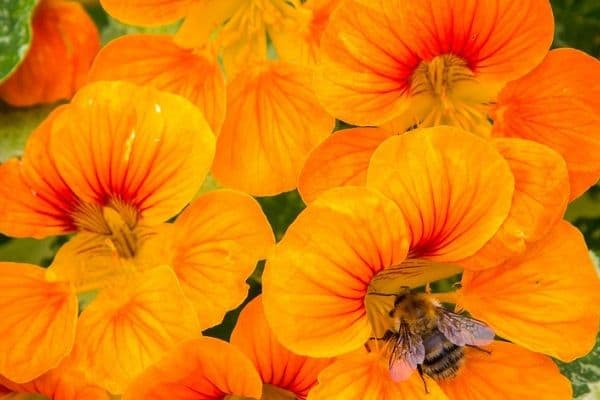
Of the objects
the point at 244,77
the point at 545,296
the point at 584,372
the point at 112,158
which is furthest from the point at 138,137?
the point at 584,372

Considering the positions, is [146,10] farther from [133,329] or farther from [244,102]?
[133,329]

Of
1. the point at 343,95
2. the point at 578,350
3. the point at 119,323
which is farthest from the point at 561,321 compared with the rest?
the point at 119,323

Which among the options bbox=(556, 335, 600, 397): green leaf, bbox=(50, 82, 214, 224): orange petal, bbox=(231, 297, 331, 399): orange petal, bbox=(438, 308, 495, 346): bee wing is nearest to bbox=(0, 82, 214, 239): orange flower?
bbox=(50, 82, 214, 224): orange petal

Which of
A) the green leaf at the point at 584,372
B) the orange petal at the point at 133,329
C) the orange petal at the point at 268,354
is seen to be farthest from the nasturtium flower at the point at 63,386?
the green leaf at the point at 584,372

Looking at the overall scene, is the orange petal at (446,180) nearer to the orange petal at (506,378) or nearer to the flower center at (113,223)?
the orange petal at (506,378)

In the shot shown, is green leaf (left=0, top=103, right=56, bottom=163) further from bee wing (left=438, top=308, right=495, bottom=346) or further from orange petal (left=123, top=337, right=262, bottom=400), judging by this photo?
bee wing (left=438, top=308, right=495, bottom=346)

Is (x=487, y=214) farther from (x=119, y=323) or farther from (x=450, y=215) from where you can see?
(x=119, y=323)

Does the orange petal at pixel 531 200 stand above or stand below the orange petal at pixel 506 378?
above
